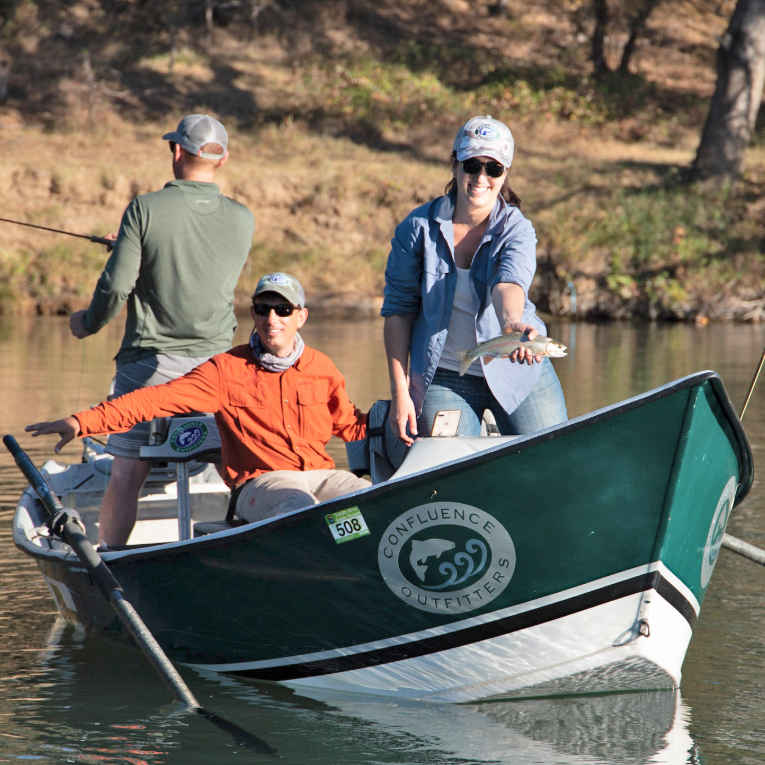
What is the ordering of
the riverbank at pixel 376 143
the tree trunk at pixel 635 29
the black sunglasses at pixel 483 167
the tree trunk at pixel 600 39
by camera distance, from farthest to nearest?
the tree trunk at pixel 600 39 < the tree trunk at pixel 635 29 < the riverbank at pixel 376 143 < the black sunglasses at pixel 483 167

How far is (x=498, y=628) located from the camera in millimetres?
3262

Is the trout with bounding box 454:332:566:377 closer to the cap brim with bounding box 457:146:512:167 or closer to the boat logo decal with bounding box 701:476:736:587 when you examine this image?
the cap brim with bounding box 457:146:512:167

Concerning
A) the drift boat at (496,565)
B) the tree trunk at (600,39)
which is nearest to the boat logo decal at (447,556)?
the drift boat at (496,565)

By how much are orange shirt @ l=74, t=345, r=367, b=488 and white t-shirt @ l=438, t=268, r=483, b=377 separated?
0.48 meters

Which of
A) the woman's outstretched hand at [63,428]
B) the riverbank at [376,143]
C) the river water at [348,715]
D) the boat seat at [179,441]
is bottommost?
the river water at [348,715]

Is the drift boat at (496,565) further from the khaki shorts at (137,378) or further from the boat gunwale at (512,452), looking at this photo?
the khaki shorts at (137,378)

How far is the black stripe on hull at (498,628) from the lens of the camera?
10.4ft

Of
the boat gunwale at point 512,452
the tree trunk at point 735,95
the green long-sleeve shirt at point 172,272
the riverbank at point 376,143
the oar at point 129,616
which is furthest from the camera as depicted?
the tree trunk at point 735,95

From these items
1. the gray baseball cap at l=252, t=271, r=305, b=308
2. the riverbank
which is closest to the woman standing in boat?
the gray baseball cap at l=252, t=271, r=305, b=308

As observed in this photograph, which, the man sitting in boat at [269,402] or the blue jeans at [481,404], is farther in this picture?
the man sitting in boat at [269,402]

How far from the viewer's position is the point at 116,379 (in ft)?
14.3

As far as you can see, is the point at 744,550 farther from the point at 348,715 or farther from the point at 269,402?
the point at 269,402

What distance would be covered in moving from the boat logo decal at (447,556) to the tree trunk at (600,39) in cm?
2920

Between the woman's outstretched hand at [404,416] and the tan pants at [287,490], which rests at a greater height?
the woman's outstretched hand at [404,416]
